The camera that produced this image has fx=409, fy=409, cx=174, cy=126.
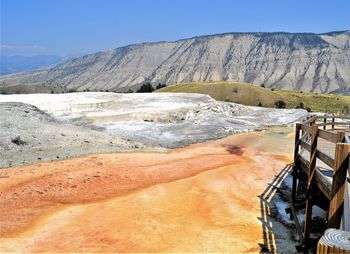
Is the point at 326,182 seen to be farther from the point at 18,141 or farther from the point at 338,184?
the point at 18,141

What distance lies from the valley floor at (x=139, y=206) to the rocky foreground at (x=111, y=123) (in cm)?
203

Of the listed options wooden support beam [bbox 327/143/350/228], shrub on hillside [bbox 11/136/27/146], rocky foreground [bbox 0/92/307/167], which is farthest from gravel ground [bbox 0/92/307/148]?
wooden support beam [bbox 327/143/350/228]

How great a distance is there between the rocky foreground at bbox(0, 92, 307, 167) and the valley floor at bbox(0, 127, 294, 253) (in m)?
2.03

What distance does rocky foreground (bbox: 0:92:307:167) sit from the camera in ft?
59.9

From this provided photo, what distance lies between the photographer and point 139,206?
11.8 metres

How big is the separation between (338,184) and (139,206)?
6.87 metres

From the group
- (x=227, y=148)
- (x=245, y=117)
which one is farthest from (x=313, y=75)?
(x=227, y=148)

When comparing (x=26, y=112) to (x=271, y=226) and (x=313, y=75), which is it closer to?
(x=271, y=226)

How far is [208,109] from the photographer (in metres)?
37.4

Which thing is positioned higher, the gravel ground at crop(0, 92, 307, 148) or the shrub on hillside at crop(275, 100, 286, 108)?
the gravel ground at crop(0, 92, 307, 148)

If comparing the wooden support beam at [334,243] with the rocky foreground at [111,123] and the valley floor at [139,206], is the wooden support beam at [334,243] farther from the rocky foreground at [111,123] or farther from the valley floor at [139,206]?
the rocky foreground at [111,123]

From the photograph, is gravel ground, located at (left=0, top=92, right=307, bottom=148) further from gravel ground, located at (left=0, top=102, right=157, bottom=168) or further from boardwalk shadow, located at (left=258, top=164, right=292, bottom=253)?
boardwalk shadow, located at (left=258, top=164, right=292, bottom=253)

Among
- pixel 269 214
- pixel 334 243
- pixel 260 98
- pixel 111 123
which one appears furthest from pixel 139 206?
pixel 260 98

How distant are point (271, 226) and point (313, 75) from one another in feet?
589
